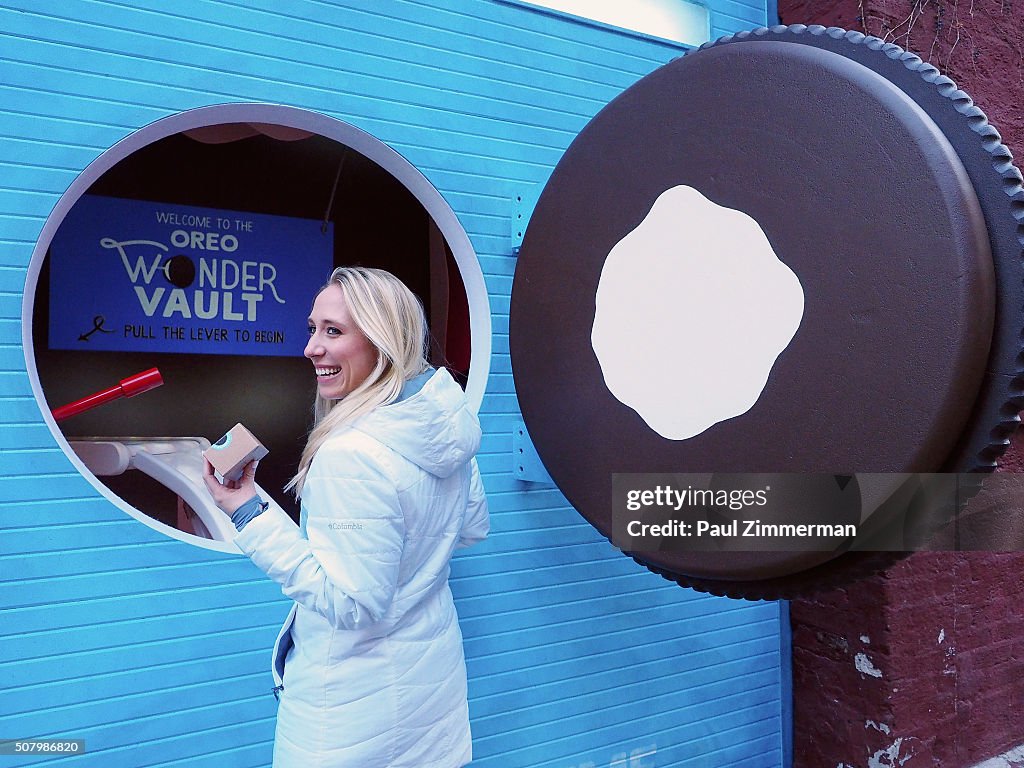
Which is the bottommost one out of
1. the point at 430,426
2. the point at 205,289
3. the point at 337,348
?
the point at 430,426

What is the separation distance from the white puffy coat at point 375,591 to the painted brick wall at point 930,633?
149cm

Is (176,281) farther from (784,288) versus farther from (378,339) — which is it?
(784,288)

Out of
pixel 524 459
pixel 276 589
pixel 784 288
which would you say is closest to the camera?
pixel 784 288

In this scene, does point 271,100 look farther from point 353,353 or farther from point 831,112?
point 831,112

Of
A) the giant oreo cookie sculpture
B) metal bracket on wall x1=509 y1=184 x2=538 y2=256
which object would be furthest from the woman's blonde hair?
metal bracket on wall x1=509 y1=184 x2=538 y2=256

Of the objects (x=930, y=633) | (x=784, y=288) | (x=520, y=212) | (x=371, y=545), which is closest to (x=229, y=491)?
(x=371, y=545)

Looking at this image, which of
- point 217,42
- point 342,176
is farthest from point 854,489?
point 342,176

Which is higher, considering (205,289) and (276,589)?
(205,289)

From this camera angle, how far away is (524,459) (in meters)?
2.06

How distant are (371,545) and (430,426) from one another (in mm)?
237

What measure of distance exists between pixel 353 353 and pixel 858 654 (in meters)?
1.91

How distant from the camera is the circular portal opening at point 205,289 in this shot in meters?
2.85

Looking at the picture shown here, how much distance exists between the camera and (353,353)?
4.84 feet

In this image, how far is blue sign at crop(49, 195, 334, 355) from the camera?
9.42 feet
